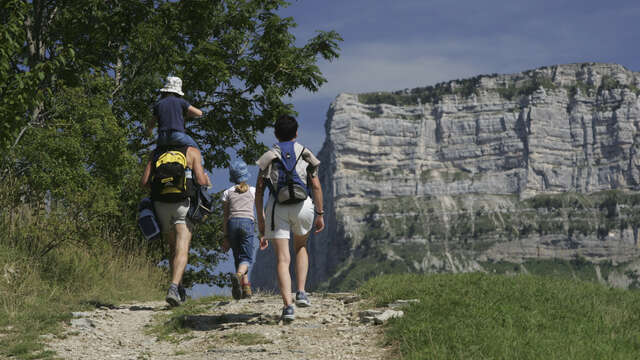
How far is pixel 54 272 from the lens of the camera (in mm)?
10391

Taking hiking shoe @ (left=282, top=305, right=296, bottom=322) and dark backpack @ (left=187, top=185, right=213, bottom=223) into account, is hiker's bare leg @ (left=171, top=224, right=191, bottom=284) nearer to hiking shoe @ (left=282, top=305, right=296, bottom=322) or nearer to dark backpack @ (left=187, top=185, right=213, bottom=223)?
dark backpack @ (left=187, top=185, right=213, bottom=223)

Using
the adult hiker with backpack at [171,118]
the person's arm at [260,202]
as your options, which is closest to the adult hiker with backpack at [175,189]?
the adult hiker with backpack at [171,118]

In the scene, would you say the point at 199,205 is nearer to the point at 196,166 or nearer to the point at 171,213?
the point at 171,213

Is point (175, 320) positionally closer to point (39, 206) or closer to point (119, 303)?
point (119, 303)

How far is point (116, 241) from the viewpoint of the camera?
1323cm

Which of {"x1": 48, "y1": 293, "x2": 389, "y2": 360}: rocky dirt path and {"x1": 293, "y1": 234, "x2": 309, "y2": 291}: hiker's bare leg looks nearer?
{"x1": 48, "y1": 293, "x2": 389, "y2": 360}: rocky dirt path

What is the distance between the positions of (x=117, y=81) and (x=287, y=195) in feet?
38.2

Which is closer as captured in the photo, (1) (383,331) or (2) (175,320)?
(1) (383,331)

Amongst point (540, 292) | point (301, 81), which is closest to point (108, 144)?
point (540, 292)

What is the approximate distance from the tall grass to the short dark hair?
3519 millimetres

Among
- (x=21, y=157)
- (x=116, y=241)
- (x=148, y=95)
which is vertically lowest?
(x=116, y=241)

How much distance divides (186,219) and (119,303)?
2.69 meters

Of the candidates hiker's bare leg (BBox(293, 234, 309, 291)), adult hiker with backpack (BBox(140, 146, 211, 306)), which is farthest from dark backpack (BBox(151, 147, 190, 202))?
hiker's bare leg (BBox(293, 234, 309, 291))

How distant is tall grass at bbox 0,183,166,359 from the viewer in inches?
331
